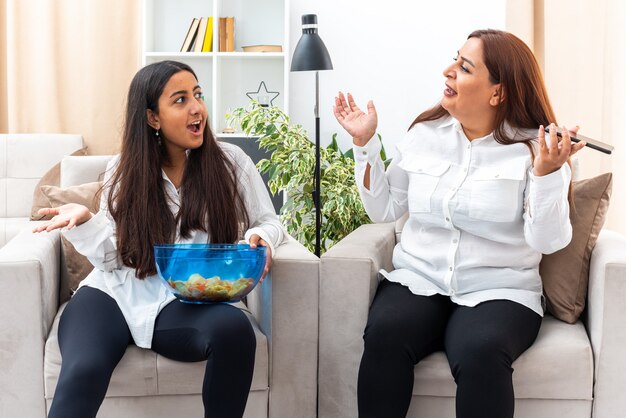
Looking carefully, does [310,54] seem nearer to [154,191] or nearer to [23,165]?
[154,191]

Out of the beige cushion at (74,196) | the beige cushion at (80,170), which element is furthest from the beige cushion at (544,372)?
the beige cushion at (80,170)

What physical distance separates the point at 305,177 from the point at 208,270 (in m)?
1.37

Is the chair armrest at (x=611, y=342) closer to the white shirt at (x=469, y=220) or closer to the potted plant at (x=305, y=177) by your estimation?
the white shirt at (x=469, y=220)

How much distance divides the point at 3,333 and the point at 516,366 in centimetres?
120

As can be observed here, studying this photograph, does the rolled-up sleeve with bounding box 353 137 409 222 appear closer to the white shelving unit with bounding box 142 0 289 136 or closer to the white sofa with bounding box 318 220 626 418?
the white sofa with bounding box 318 220 626 418

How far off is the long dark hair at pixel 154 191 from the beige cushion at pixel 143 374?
22 centimetres

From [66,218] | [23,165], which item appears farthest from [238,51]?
[66,218]

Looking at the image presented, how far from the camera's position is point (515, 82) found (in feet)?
6.70

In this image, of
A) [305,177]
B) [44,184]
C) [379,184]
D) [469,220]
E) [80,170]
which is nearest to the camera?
[469,220]

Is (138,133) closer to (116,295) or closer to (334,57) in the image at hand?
(116,295)

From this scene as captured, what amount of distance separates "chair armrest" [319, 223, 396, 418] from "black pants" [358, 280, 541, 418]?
0.21 feet

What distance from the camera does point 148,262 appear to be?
2023 mm

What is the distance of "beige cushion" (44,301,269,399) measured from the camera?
76.4 inches

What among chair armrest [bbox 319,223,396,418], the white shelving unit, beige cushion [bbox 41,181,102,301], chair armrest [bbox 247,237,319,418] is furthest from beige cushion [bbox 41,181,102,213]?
the white shelving unit
